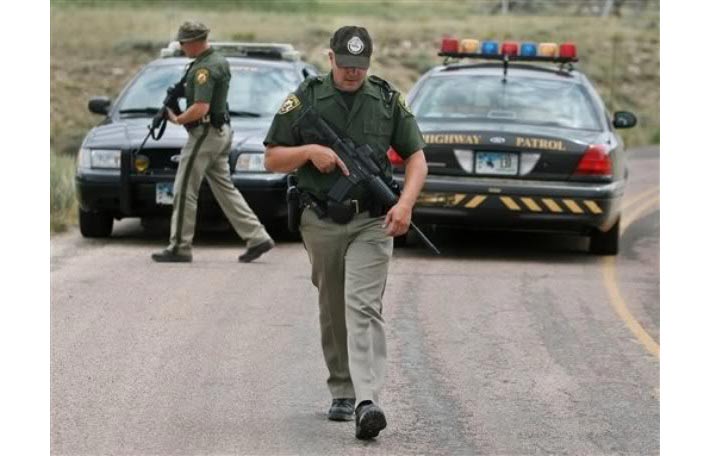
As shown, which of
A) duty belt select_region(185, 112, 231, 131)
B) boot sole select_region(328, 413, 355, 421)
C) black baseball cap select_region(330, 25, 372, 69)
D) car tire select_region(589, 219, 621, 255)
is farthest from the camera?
car tire select_region(589, 219, 621, 255)

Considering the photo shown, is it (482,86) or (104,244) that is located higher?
(482,86)

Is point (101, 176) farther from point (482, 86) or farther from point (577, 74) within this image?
point (577, 74)

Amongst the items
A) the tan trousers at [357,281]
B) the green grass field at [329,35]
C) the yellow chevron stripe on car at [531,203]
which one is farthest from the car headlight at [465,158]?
the green grass field at [329,35]

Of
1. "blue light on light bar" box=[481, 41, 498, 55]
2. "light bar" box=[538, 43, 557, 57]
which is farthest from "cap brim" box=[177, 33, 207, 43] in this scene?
"light bar" box=[538, 43, 557, 57]

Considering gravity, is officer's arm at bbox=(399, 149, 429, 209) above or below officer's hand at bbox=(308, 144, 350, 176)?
below

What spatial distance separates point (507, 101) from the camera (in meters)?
14.2

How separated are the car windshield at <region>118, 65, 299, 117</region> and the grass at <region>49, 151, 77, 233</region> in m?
1.21

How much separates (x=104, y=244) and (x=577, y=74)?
418 cm

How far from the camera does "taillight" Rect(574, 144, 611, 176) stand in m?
13.3

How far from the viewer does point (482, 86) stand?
14.5m

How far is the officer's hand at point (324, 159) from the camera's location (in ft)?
24.5

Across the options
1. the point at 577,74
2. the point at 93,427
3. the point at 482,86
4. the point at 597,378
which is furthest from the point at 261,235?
the point at 93,427

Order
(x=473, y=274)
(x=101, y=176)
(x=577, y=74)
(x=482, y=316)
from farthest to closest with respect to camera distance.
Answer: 1. (x=577, y=74)
2. (x=101, y=176)
3. (x=473, y=274)
4. (x=482, y=316)

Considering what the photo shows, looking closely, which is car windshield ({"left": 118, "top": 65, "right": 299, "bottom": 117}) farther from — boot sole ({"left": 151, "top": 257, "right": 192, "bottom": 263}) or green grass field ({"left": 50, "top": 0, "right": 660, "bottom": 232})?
green grass field ({"left": 50, "top": 0, "right": 660, "bottom": 232})
